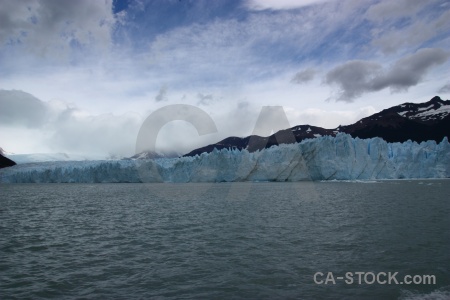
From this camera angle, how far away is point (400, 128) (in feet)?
495

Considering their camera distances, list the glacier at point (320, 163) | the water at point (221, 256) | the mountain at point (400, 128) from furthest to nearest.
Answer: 1. the mountain at point (400, 128)
2. the glacier at point (320, 163)
3. the water at point (221, 256)

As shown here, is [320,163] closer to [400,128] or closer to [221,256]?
[221,256]

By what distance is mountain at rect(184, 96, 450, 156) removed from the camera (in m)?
139

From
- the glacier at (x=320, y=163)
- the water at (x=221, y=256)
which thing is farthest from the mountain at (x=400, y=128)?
the water at (x=221, y=256)

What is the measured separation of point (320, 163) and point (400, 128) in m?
108

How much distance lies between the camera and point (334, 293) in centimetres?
849

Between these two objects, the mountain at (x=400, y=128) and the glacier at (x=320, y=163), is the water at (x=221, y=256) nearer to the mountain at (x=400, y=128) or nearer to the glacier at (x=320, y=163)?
the glacier at (x=320, y=163)

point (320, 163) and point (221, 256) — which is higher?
point (320, 163)

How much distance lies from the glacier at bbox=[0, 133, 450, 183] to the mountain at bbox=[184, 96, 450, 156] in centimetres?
5836

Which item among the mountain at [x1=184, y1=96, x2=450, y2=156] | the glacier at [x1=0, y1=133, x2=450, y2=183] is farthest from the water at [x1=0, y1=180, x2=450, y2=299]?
the mountain at [x1=184, y1=96, x2=450, y2=156]

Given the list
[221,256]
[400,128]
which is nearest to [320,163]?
[221,256]

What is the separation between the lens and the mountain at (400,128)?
456ft

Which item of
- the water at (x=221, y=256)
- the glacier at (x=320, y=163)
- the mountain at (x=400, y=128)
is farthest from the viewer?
the mountain at (x=400, y=128)

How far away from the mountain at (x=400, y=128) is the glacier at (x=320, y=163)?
5836 centimetres
